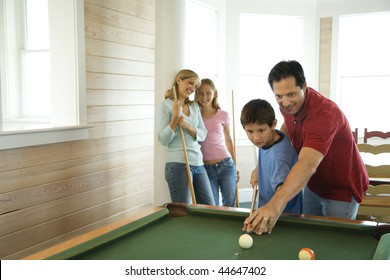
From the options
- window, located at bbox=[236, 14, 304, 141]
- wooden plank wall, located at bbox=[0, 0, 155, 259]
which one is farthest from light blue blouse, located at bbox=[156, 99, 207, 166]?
window, located at bbox=[236, 14, 304, 141]

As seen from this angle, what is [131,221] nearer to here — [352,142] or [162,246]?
[162,246]

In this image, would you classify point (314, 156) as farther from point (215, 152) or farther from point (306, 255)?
point (215, 152)

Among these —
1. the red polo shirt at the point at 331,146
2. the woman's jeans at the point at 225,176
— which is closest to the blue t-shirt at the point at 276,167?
the red polo shirt at the point at 331,146

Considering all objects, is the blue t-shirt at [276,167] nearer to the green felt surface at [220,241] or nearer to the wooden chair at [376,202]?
the green felt surface at [220,241]

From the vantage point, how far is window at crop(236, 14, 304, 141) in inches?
208

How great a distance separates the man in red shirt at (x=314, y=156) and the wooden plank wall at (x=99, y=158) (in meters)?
1.31

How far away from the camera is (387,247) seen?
1.35 metres

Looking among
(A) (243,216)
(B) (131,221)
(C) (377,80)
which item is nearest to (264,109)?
(A) (243,216)

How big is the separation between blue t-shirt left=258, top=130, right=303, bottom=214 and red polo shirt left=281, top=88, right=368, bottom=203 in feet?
0.34

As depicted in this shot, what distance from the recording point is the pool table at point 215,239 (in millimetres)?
1438

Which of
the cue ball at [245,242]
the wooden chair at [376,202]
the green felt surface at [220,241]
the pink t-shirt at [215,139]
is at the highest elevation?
the pink t-shirt at [215,139]
